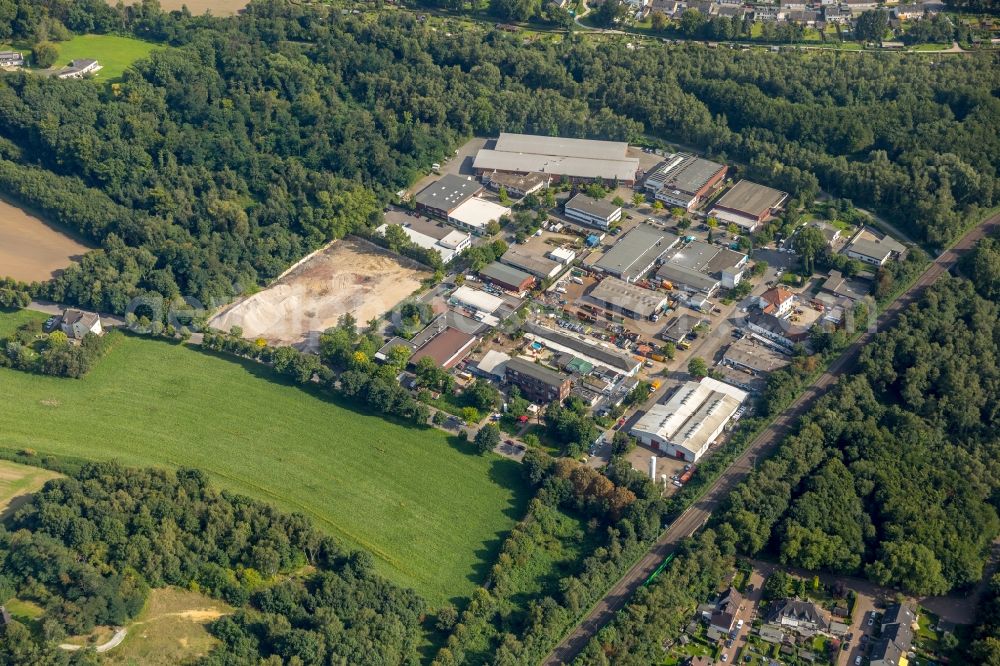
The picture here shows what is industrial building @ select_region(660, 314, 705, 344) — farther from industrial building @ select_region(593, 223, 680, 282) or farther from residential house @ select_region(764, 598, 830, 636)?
residential house @ select_region(764, 598, 830, 636)

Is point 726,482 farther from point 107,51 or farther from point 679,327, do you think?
point 107,51

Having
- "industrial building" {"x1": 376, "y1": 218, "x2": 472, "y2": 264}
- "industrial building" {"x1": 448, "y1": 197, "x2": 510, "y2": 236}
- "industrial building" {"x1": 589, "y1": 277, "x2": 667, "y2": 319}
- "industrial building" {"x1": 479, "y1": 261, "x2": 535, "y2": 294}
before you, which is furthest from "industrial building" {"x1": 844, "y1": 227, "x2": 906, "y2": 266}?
"industrial building" {"x1": 376, "y1": 218, "x2": 472, "y2": 264}

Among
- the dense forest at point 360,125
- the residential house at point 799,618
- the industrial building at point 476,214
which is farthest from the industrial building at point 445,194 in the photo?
the residential house at point 799,618

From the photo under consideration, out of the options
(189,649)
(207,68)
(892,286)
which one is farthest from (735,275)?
(207,68)

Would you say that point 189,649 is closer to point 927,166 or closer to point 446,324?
point 446,324

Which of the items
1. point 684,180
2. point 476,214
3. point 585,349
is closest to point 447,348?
point 585,349

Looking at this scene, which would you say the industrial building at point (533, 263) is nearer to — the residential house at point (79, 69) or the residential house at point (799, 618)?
the residential house at point (799, 618)
